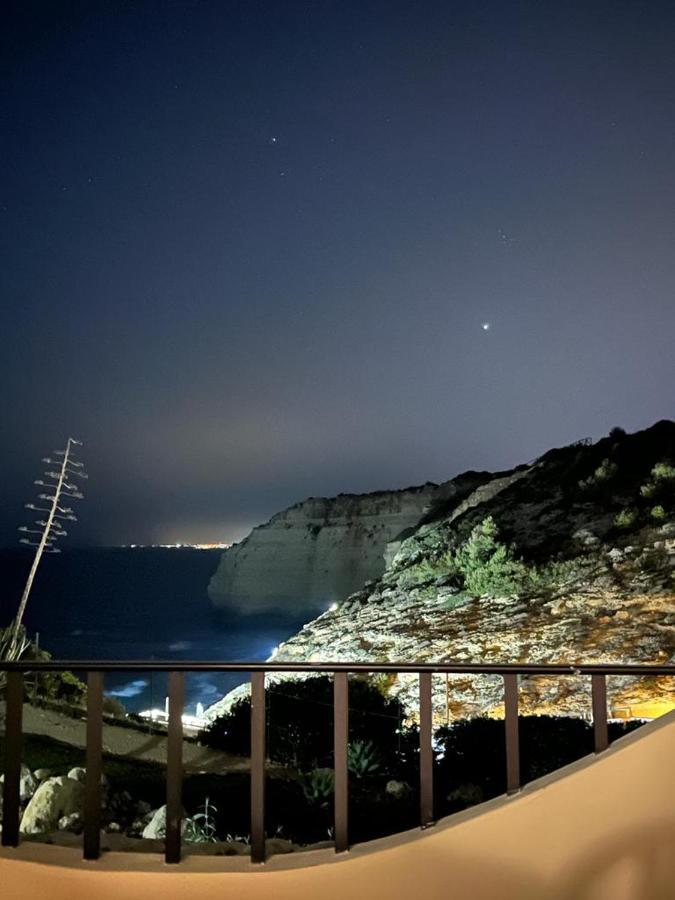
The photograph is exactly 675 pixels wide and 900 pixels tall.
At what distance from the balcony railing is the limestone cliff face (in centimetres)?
3174

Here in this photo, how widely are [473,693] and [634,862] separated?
206 inches

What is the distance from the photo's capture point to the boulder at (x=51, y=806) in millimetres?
3566

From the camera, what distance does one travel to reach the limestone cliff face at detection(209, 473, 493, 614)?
39.6 meters

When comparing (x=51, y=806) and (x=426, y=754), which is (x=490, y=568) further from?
(x=426, y=754)

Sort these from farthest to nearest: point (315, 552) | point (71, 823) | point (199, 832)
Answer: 1. point (315, 552)
2. point (71, 823)
3. point (199, 832)

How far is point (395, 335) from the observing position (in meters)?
21.2

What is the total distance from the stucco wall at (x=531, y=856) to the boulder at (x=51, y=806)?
1.82 metres

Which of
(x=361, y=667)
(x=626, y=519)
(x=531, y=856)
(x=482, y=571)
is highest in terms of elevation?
(x=626, y=519)

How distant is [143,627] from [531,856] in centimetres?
3827

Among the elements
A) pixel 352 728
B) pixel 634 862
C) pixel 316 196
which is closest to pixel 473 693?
pixel 352 728

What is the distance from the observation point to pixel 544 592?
1061 cm

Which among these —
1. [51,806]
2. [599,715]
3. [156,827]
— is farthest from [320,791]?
[599,715]

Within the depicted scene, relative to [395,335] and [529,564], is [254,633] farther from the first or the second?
[529,564]

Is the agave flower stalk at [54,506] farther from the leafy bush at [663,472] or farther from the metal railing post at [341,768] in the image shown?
the leafy bush at [663,472]
